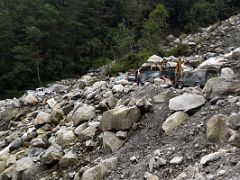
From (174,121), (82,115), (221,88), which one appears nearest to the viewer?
(174,121)

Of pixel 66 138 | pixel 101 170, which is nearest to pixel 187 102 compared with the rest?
pixel 101 170

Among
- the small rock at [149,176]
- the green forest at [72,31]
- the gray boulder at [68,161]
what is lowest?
the green forest at [72,31]

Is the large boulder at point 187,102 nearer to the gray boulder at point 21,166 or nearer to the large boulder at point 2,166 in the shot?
the gray boulder at point 21,166

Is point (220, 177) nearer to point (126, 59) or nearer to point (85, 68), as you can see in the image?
point (126, 59)

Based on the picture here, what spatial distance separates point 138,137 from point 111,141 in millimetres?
779

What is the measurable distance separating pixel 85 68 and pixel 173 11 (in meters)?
14.7

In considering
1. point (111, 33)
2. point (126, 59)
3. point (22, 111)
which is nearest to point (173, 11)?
point (111, 33)

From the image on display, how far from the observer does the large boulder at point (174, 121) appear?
35.4ft

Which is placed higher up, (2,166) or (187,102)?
(187,102)

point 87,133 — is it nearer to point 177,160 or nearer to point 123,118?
point 123,118

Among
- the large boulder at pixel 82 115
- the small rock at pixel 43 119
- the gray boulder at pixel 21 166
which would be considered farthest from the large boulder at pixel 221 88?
the small rock at pixel 43 119

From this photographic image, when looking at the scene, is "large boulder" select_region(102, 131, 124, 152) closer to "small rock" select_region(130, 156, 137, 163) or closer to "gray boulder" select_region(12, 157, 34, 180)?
"small rock" select_region(130, 156, 137, 163)

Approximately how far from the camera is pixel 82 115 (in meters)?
14.0

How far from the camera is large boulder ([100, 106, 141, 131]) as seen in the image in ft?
38.3
